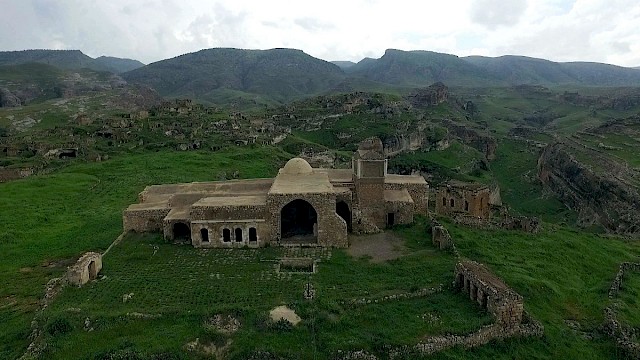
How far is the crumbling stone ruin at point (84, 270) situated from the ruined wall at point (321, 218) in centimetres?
1041

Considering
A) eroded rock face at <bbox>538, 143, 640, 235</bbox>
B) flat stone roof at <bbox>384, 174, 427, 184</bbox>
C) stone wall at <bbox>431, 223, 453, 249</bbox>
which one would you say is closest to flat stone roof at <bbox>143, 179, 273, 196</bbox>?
flat stone roof at <bbox>384, 174, 427, 184</bbox>

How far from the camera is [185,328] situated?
2183cm

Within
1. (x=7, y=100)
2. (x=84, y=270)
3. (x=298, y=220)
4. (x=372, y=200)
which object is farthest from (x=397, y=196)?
(x=7, y=100)

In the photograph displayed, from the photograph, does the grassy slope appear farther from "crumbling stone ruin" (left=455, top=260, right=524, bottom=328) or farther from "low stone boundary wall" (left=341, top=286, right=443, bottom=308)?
"crumbling stone ruin" (left=455, top=260, right=524, bottom=328)

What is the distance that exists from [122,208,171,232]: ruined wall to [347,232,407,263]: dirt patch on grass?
1397 centimetres

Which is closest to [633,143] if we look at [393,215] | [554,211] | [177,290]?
[554,211]

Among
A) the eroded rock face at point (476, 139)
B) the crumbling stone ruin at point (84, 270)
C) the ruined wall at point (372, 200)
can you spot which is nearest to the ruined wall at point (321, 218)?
the ruined wall at point (372, 200)

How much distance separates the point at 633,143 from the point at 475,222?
67.4m

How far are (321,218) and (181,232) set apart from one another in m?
10.4

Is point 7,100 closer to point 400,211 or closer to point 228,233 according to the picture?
point 228,233

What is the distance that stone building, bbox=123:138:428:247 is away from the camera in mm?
31984

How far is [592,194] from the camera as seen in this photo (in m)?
67.4

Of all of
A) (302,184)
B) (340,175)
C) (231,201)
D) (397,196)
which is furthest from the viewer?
(340,175)

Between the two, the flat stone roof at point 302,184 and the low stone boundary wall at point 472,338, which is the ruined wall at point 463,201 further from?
the low stone boundary wall at point 472,338
